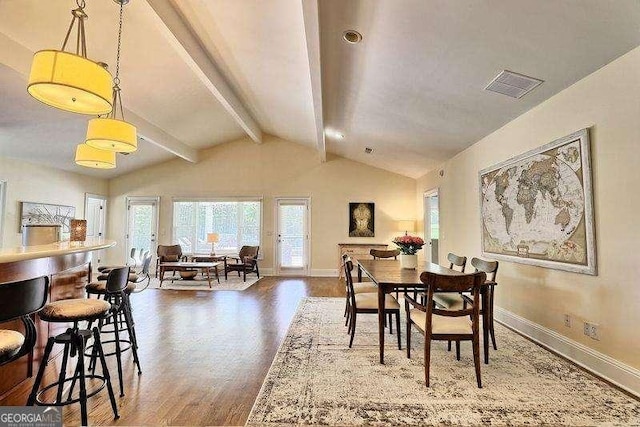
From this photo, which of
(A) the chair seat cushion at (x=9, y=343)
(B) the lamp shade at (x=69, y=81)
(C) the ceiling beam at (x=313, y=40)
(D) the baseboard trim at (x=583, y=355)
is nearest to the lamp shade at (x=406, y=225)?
(D) the baseboard trim at (x=583, y=355)

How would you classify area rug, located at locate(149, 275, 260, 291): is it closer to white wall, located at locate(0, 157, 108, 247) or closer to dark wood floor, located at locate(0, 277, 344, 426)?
dark wood floor, located at locate(0, 277, 344, 426)

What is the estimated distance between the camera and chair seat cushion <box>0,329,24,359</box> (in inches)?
55.9

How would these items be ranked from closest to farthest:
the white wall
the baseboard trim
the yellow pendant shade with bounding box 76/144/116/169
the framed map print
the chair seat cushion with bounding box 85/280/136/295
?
the baseboard trim, the framed map print, the chair seat cushion with bounding box 85/280/136/295, the yellow pendant shade with bounding box 76/144/116/169, the white wall

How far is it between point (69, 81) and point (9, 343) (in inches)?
56.0

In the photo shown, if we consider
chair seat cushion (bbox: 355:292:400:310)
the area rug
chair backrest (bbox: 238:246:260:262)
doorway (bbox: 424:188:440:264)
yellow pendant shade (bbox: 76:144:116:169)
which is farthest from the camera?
chair backrest (bbox: 238:246:260:262)

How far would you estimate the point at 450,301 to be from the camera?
3002 mm

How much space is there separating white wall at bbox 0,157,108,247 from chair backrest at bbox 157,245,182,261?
2.02 m

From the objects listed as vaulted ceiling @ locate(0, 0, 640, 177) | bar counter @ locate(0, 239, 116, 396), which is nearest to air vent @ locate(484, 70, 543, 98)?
vaulted ceiling @ locate(0, 0, 640, 177)

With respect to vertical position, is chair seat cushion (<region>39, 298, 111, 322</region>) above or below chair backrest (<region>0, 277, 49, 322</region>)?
below

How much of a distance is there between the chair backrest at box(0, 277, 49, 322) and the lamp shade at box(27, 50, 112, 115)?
113 cm

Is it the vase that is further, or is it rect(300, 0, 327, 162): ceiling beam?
the vase

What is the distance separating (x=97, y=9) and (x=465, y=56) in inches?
Answer: 144

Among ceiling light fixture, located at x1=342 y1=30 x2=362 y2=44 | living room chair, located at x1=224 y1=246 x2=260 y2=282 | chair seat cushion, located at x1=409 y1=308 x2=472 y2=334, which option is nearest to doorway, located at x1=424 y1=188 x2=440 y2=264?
living room chair, located at x1=224 y1=246 x2=260 y2=282

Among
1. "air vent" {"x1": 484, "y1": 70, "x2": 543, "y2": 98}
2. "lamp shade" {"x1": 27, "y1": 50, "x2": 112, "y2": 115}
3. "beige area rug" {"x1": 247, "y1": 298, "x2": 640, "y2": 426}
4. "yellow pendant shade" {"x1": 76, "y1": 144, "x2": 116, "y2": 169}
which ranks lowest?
"beige area rug" {"x1": 247, "y1": 298, "x2": 640, "y2": 426}
